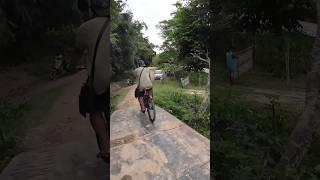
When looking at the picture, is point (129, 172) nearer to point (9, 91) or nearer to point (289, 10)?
point (9, 91)

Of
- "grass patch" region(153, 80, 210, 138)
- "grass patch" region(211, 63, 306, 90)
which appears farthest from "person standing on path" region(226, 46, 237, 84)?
"grass patch" region(153, 80, 210, 138)

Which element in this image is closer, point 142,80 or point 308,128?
point 142,80

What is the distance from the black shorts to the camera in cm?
374

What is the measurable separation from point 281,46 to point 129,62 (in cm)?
135

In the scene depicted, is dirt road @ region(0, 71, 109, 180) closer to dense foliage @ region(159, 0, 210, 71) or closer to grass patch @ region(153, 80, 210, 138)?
grass patch @ region(153, 80, 210, 138)

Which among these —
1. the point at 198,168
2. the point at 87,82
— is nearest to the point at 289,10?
the point at 198,168

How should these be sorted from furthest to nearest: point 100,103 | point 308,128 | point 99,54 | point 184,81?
point 308,128, point 184,81, point 100,103, point 99,54

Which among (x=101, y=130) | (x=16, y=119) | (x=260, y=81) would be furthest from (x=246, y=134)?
(x=16, y=119)

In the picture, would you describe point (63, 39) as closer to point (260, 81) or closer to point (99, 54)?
point (99, 54)

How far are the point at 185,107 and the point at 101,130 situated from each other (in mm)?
702

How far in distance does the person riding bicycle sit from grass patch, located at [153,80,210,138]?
17 centimetres

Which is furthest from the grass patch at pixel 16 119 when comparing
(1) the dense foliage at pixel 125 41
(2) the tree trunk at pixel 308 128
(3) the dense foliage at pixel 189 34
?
(2) the tree trunk at pixel 308 128

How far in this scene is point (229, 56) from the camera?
4137 millimetres

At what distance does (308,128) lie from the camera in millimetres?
4059
